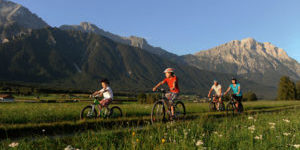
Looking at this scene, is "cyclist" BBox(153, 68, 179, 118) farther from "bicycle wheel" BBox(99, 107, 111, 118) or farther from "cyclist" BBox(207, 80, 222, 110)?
"cyclist" BBox(207, 80, 222, 110)

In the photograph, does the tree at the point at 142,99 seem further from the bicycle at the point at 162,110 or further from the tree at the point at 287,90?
the bicycle at the point at 162,110

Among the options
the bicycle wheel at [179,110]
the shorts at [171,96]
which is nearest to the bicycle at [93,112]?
the shorts at [171,96]

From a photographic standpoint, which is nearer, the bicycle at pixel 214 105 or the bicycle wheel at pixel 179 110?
the bicycle wheel at pixel 179 110

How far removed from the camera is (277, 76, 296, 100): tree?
291 feet

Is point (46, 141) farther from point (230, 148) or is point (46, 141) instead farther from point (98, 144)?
point (230, 148)

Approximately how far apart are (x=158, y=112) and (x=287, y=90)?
97.1 meters

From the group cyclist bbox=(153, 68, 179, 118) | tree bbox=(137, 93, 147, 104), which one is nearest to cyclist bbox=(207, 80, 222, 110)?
cyclist bbox=(153, 68, 179, 118)

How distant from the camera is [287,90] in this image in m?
89.5

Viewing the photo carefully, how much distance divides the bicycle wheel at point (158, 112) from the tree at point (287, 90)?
9603cm

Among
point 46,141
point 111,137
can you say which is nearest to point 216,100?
point 111,137

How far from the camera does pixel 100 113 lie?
12258 mm

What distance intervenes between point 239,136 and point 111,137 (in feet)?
12.6

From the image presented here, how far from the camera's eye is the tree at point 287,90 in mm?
88688

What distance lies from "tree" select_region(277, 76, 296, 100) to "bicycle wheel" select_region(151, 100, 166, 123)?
96034 millimetres
